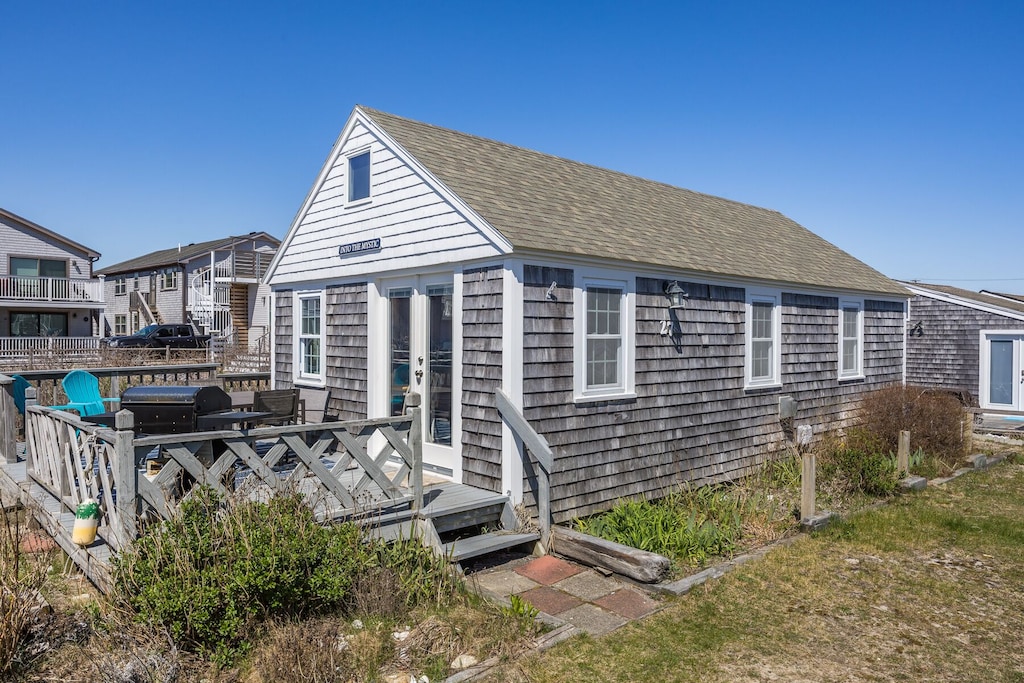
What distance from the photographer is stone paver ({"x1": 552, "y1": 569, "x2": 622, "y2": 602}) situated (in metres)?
6.03

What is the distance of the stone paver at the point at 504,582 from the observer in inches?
238

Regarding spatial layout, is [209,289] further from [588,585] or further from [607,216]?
[588,585]

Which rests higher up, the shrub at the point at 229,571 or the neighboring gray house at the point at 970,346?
the neighboring gray house at the point at 970,346

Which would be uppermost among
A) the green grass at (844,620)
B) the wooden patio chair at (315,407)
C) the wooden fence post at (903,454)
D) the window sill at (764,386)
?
the window sill at (764,386)

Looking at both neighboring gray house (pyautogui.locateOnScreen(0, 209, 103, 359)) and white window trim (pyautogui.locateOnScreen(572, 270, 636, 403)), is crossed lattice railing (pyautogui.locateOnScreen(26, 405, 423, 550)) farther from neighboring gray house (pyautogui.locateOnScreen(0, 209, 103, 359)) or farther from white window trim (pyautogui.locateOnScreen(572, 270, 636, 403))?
neighboring gray house (pyautogui.locateOnScreen(0, 209, 103, 359))

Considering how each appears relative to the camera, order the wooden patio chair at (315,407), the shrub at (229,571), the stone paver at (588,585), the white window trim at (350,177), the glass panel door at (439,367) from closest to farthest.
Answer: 1. the shrub at (229,571)
2. the stone paver at (588,585)
3. the glass panel door at (439,367)
4. the white window trim at (350,177)
5. the wooden patio chair at (315,407)

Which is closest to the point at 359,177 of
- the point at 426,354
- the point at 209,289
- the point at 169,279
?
the point at 426,354

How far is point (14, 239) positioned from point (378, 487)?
3329 cm

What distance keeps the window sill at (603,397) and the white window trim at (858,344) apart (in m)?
6.11

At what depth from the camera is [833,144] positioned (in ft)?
53.4

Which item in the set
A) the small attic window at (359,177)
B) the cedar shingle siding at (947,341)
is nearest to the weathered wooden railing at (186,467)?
the small attic window at (359,177)

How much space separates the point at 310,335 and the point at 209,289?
86.8 feet

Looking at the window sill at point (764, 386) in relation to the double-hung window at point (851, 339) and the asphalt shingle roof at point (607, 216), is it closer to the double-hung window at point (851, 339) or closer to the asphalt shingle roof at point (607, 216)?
the asphalt shingle roof at point (607, 216)

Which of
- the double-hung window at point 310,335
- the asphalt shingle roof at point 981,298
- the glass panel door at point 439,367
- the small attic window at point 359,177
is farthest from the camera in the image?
the asphalt shingle roof at point 981,298
